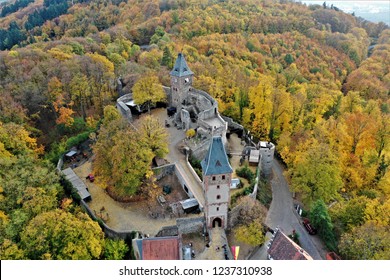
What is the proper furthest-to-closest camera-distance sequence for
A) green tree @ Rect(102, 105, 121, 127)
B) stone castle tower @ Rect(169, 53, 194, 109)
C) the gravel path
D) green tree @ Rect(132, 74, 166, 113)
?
green tree @ Rect(132, 74, 166, 113) → stone castle tower @ Rect(169, 53, 194, 109) → green tree @ Rect(102, 105, 121, 127) → the gravel path

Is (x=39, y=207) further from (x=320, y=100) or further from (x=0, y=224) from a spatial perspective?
(x=320, y=100)

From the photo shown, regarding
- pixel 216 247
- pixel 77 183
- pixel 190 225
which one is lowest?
pixel 216 247

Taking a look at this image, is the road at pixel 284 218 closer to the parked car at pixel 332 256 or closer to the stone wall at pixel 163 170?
the parked car at pixel 332 256

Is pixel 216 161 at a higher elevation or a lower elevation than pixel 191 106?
higher

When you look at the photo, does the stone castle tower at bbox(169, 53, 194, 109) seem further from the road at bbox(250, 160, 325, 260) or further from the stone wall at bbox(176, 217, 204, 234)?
the stone wall at bbox(176, 217, 204, 234)

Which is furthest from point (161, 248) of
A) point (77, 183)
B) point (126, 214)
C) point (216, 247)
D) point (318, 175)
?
point (318, 175)

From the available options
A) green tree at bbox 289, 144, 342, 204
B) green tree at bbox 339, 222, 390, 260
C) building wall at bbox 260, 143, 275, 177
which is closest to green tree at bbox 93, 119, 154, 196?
building wall at bbox 260, 143, 275, 177

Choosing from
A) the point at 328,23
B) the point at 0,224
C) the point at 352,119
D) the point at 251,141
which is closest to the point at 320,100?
the point at 352,119

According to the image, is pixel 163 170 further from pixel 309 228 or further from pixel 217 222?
pixel 309 228
